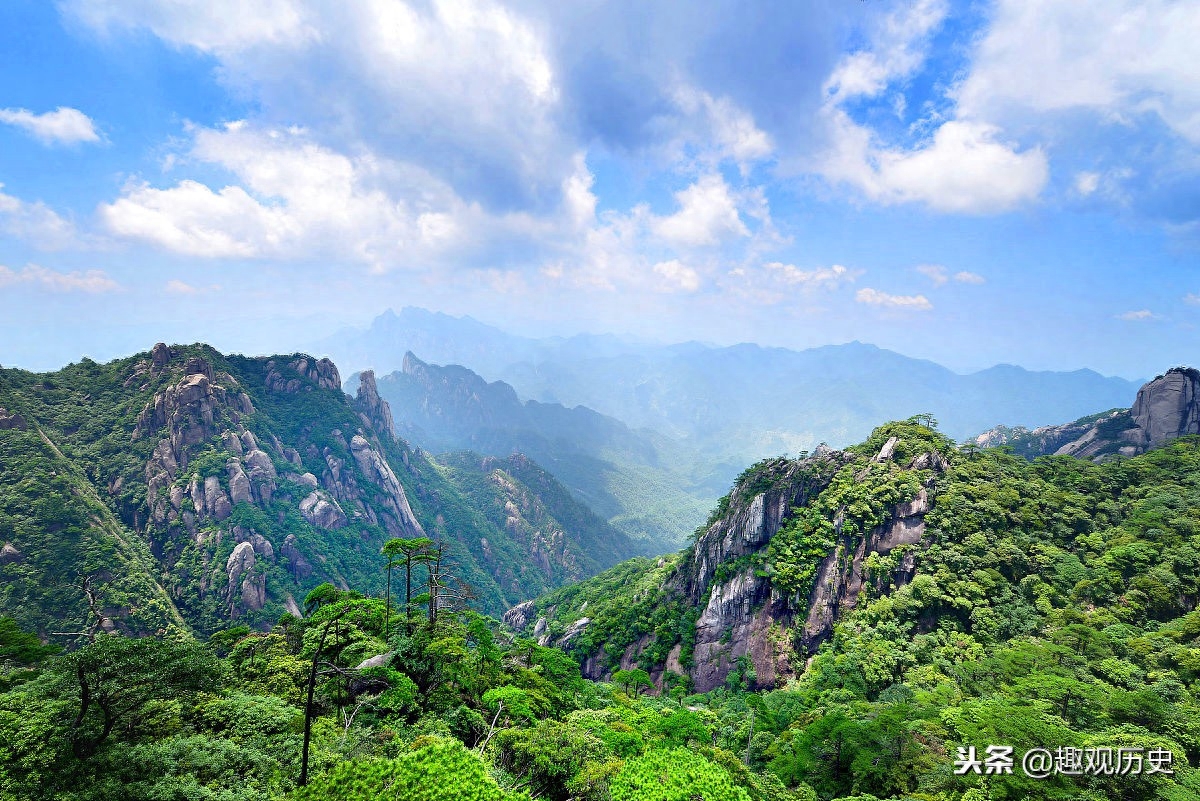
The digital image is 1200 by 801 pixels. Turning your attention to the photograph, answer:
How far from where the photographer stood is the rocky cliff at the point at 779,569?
50.3 meters

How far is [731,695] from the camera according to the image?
1945 inches

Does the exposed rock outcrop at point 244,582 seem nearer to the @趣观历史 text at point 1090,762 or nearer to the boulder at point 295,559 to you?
the boulder at point 295,559

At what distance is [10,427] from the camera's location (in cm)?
7488

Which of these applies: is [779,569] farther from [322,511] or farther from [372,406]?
[372,406]

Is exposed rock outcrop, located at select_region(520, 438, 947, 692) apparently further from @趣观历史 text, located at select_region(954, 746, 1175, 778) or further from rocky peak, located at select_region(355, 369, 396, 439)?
rocky peak, located at select_region(355, 369, 396, 439)

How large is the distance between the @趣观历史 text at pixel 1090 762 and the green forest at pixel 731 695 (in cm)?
24

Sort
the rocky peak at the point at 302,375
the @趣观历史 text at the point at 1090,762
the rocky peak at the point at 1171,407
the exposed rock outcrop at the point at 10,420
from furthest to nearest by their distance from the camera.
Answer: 1. the rocky peak at the point at 302,375
2. the exposed rock outcrop at the point at 10,420
3. the rocky peak at the point at 1171,407
4. the @趣观历史 text at the point at 1090,762

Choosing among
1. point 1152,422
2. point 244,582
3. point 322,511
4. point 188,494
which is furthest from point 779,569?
point 322,511

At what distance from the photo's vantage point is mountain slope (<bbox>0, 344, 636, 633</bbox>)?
6544cm

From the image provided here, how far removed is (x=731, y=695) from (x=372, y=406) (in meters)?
162

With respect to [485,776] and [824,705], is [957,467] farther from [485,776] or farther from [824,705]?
[485,776]

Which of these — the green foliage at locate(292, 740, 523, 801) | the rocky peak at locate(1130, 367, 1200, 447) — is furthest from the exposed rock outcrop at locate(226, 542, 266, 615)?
the rocky peak at locate(1130, 367, 1200, 447)

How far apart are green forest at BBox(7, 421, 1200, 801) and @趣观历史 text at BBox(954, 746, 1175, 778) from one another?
0.80 feet

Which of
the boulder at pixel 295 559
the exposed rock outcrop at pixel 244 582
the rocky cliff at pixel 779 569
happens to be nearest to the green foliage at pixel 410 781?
the rocky cliff at pixel 779 569
